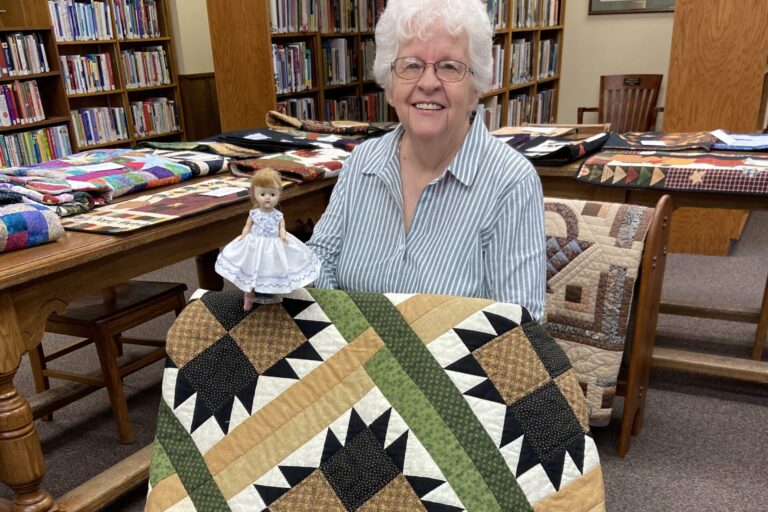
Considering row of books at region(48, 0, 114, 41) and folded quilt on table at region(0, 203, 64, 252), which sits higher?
row of books at region(48, 0, 114, 41)

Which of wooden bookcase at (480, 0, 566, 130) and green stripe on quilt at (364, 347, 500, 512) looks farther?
wooden bookcase at (480, 0, 566, 130)

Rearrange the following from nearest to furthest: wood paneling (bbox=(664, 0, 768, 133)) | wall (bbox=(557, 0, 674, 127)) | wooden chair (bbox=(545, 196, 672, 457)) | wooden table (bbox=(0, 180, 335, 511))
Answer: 1. wooden table (bbox=(0, 180, 335, 511))
2. wooden chair (bbox=(545, 196, 672, 457))
3. wood paneling (bbox=(664, 0, 768, 133))
4. wall (bbox=(557, 0, 674, 127))

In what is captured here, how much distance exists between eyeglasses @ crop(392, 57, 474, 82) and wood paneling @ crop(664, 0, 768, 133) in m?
2.76

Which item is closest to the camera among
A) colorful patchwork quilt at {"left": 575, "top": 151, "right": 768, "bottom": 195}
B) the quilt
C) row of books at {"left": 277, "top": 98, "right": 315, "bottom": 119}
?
the quilt

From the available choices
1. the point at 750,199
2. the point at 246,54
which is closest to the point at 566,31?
the point at 246,54

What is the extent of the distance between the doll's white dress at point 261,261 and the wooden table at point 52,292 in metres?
0.65

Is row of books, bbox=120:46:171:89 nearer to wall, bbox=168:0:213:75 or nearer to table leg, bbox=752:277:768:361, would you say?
wall, bbox=168:0:213:75

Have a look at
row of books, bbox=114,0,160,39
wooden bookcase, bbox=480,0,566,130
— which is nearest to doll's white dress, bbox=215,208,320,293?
wooden bookcase, bbox=480,0,566,130

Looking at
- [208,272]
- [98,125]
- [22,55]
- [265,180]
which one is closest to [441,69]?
[265,180]

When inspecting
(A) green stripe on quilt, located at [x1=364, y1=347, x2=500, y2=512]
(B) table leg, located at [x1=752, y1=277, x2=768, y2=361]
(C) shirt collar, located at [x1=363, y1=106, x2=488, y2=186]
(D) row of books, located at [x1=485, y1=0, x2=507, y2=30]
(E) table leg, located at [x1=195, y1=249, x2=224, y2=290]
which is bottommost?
(B) table leg, located at [x1=752, y1=277, x2=768, y2=361]

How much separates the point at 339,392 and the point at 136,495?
1272 millimetres

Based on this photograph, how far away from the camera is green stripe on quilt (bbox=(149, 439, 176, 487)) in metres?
1.06

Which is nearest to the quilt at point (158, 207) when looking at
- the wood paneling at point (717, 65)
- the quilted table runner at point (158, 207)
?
the quilted table runner at point (158, 207)

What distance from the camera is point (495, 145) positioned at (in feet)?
4.37
